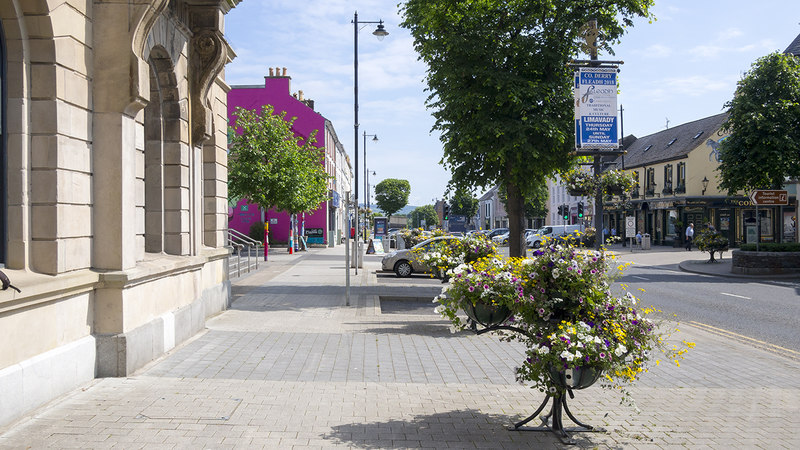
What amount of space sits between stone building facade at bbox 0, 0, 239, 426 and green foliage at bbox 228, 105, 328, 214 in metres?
24.7

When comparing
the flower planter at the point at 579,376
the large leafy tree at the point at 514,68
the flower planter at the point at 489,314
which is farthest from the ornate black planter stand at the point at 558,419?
the large leafy tree at the point at 514,68

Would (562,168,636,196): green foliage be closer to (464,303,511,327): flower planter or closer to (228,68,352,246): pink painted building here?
(464,303,511,327): flower planter

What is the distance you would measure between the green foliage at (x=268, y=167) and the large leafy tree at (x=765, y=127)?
21075 mm

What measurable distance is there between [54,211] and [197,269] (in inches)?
162

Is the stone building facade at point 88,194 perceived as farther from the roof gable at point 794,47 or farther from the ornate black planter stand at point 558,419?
the roof gable at point 794,47

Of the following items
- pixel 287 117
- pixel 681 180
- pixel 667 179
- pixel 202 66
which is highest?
pixel 287 117

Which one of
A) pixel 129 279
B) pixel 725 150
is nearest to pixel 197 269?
pixel 129 279

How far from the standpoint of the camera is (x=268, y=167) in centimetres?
3438

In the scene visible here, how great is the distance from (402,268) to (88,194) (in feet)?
54.5

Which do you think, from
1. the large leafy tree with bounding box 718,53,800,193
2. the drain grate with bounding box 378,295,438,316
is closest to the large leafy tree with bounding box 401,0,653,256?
the drain grate with bounding box 378,295,438,316

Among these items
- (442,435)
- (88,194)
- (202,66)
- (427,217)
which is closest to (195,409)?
(442,435)

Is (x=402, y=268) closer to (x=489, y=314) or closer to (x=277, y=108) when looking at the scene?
(x=489, y=314)

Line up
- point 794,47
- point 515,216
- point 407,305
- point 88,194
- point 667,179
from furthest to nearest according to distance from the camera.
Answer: point 667,179
point 794,47
point 515,216
point 407,305
point 88,194

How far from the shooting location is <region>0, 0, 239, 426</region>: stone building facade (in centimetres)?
571
